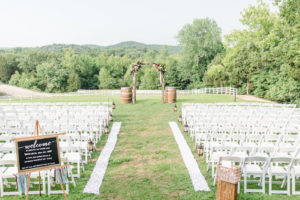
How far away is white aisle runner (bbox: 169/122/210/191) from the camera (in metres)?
5.99

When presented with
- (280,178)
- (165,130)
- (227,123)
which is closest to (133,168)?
(280,178)

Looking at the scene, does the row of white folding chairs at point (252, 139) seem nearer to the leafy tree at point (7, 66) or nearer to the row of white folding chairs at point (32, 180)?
the row of white folding chairs at point (32, 180)

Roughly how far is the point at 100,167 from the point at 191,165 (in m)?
2.46

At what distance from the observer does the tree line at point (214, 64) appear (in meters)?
31.0

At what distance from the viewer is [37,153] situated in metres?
5.11

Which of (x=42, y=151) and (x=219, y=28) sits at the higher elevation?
(x=219, y=28)

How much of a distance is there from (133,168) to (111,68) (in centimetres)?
7449

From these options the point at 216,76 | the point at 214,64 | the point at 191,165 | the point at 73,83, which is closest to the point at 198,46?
the point at 214,64

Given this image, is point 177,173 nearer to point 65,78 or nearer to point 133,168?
point 133,168

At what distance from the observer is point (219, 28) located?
57.6 m

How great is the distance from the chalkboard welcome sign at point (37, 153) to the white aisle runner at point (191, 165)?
9.86ft

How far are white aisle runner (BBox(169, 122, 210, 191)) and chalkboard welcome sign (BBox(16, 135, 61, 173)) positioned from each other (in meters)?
3.01

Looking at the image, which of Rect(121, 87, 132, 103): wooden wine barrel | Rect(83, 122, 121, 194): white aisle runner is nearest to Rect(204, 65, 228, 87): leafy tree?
Rect(121, 87, 132, 103): wooden wine barrel

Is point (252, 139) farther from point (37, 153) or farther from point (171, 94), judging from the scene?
point (171, 94)
